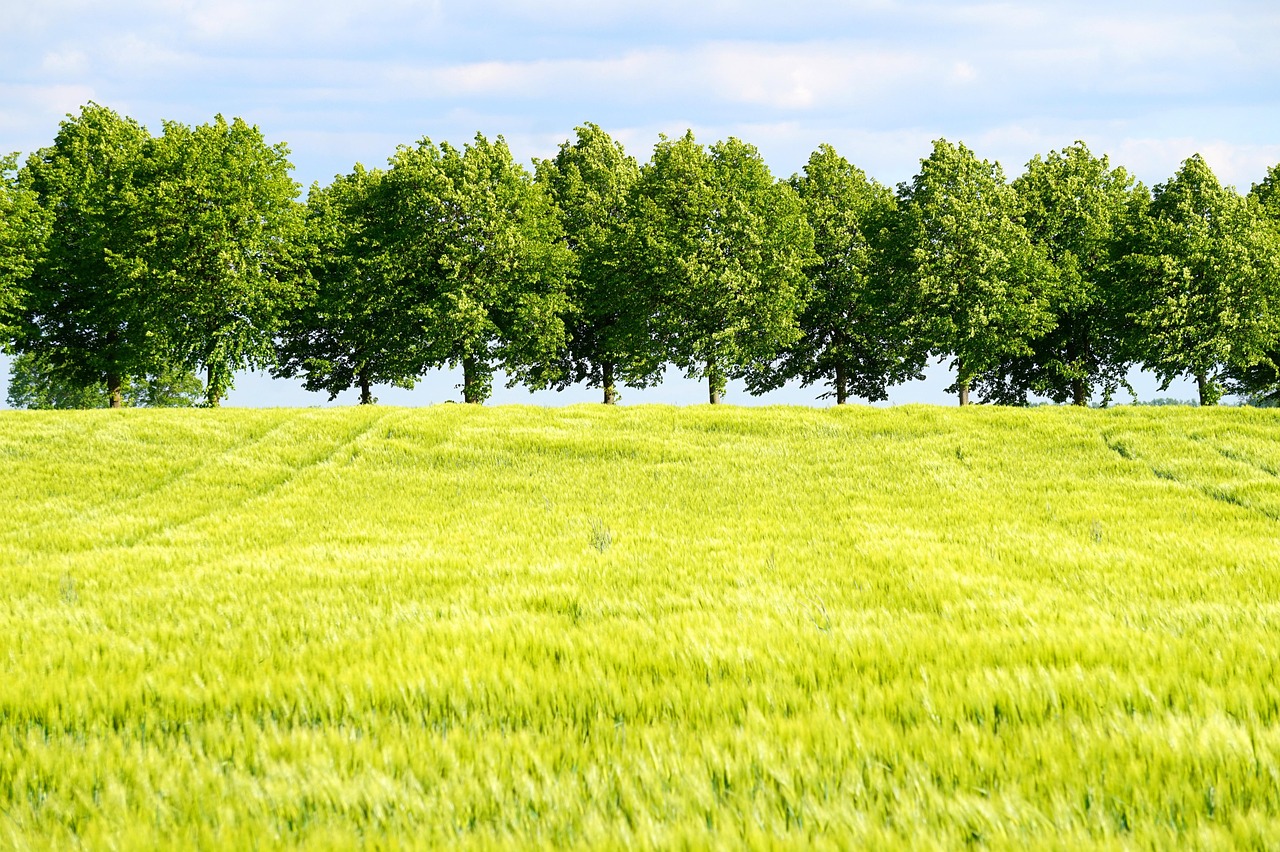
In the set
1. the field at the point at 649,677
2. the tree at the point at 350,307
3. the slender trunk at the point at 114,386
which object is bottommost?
the field at the point at 649,677

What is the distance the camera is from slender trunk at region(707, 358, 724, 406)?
42375mm

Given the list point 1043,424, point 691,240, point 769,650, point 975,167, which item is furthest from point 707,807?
point 975,167

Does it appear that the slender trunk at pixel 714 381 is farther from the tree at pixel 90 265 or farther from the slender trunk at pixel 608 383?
the tree at pixel 90 265

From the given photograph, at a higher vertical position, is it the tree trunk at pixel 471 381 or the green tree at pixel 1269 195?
the green tree at pixel 1269 195

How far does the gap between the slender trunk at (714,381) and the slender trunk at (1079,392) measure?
878 inches

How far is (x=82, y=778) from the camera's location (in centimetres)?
408

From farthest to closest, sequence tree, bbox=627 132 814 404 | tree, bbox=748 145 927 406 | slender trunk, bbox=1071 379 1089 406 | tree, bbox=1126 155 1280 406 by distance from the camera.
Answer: slender trunk, bbox=1071 379 1089 406 → tree, bbox=748 145 927 406 → tree, bbox=1126 155 1280 406 → tree, bbox=627 132 814 404

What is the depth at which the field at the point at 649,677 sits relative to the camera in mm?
3537

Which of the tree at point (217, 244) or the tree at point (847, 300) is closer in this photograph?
the tree at point (217, 244)

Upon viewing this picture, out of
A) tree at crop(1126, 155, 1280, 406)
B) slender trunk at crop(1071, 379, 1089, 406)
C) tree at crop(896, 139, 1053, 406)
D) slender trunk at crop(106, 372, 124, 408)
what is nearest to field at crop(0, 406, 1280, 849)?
tree at crop(896, 139, 1053, 406)

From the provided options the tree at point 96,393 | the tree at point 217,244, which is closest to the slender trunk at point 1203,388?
the tree at point 217,244

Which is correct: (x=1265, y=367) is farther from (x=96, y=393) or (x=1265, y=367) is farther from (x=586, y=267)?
(x=96, y=393)

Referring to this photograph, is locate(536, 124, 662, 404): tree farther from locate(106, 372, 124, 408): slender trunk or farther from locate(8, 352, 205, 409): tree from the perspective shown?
locate(8, 352, 205, 409): tree

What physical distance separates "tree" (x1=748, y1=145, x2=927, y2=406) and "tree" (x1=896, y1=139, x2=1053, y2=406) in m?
2.08
